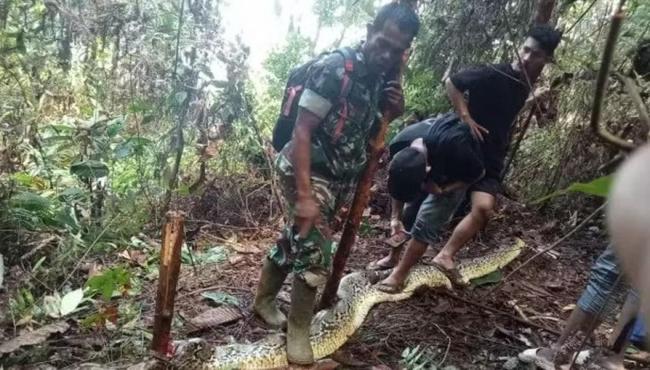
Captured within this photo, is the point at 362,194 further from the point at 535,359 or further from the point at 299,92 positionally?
the point at 535,359

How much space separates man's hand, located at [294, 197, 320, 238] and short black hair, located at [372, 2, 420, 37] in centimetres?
94

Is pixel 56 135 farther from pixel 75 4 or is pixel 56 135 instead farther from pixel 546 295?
pixel 546 295

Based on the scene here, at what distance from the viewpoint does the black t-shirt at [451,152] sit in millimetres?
3457

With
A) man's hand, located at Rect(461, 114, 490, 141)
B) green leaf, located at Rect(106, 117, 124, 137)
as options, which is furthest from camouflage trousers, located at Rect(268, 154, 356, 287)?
green leaf, located at Rect(106, 117, 124, 137)

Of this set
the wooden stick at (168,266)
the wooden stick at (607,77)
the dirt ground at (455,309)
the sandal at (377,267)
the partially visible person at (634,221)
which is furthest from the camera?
the sandal at (377,267)

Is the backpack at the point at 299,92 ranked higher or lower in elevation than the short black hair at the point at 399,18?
lower

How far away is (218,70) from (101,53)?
938mm

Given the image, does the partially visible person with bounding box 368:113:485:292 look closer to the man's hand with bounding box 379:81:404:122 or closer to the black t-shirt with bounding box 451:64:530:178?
the black t-shirt with bounding box 451:64:530:178

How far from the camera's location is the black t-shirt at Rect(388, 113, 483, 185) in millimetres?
3457

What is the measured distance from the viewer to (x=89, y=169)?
3.88m

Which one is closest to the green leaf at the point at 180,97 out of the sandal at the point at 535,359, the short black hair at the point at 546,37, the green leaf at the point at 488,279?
the short black hair at the point at 546,37

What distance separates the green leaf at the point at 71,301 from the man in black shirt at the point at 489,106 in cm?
193

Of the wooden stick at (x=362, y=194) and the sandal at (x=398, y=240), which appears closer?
the wooden stick at (x=362, y=194)

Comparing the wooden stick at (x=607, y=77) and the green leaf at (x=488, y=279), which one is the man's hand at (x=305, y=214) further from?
the green leaf at (x=488, y=279)
